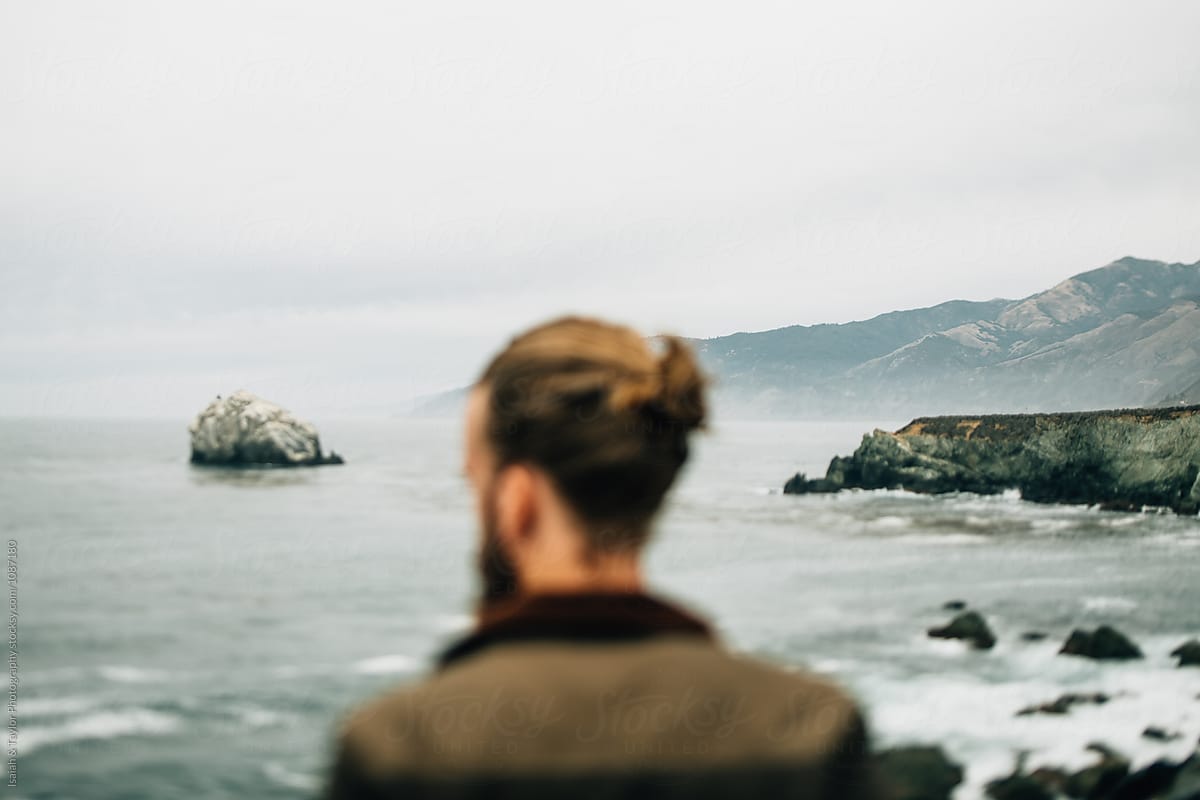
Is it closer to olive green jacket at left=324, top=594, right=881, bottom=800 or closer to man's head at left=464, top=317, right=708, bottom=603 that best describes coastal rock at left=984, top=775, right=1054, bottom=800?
olive green jacket at left=324, top=594, right=881, bottom=800

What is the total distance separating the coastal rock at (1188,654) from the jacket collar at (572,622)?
107 ft

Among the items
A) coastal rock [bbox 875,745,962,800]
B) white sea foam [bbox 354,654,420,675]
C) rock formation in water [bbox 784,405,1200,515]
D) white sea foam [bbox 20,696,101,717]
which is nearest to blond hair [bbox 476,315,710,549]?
coastal rock [bbox 875,745,962,800]

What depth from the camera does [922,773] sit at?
1775 centimetres

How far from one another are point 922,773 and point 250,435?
95.8 m

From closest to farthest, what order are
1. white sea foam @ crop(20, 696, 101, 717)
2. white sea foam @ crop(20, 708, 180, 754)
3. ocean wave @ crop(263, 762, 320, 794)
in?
ocean wave @ crop(263, 762, 320, 794)
white sea foam @ crop(20, 708, 180, 754)
white sea foam @ crop(20, 696, 101, 717)

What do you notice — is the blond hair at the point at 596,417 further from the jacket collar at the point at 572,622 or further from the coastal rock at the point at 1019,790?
the coastal rock at the point at 1019,790

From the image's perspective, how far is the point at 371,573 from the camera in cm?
6153

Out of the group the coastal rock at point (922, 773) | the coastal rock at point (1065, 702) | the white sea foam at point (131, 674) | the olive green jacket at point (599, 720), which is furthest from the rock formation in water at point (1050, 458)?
the olive green jacket at point (599, 720)

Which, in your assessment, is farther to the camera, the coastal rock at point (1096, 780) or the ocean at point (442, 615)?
the ocean at point (442, 615)

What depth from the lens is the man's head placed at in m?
1.68

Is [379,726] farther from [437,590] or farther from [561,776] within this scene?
[437,590]

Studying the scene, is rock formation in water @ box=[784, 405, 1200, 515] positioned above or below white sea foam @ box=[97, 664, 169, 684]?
above

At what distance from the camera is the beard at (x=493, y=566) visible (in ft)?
5.85

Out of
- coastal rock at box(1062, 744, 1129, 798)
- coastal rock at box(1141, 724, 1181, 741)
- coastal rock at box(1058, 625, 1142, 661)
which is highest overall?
coastal rock at box(1062, 744, 1129, 798)
